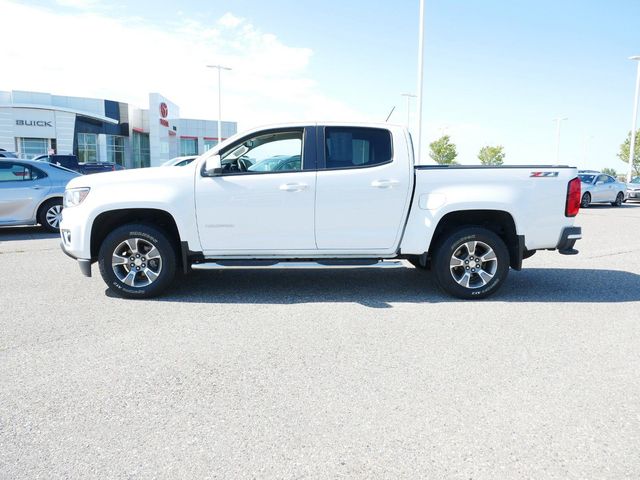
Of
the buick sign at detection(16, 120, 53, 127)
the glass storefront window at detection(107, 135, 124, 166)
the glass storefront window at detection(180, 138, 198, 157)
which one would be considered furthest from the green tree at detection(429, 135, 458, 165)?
the buick sign at detection(16, 120, 53, 127)

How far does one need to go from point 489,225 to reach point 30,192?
386 inches

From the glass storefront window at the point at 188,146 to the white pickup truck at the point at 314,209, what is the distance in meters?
62.5

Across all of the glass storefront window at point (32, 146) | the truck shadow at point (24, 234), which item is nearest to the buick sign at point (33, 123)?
the glass storefront window at point (32, 146)

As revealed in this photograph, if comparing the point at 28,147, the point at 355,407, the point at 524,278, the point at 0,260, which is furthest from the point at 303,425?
the point at 28,147

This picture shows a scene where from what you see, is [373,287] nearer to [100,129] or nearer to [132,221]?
[132,221]

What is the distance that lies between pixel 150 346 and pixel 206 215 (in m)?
1.77

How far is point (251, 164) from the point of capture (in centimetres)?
580

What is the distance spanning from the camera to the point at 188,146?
66250 mm

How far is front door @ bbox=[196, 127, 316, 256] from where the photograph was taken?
5.58m

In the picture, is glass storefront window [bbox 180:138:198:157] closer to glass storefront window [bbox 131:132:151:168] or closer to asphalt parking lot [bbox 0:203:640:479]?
glass storefront window [bbox 131:132:151:168]

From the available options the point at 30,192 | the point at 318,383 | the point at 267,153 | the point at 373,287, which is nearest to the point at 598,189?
the point at 373,287

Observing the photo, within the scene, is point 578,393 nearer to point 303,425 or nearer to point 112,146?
point 303,425

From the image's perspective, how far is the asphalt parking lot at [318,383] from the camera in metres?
2.64

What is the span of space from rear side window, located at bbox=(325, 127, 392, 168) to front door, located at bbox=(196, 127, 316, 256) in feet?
0.71
